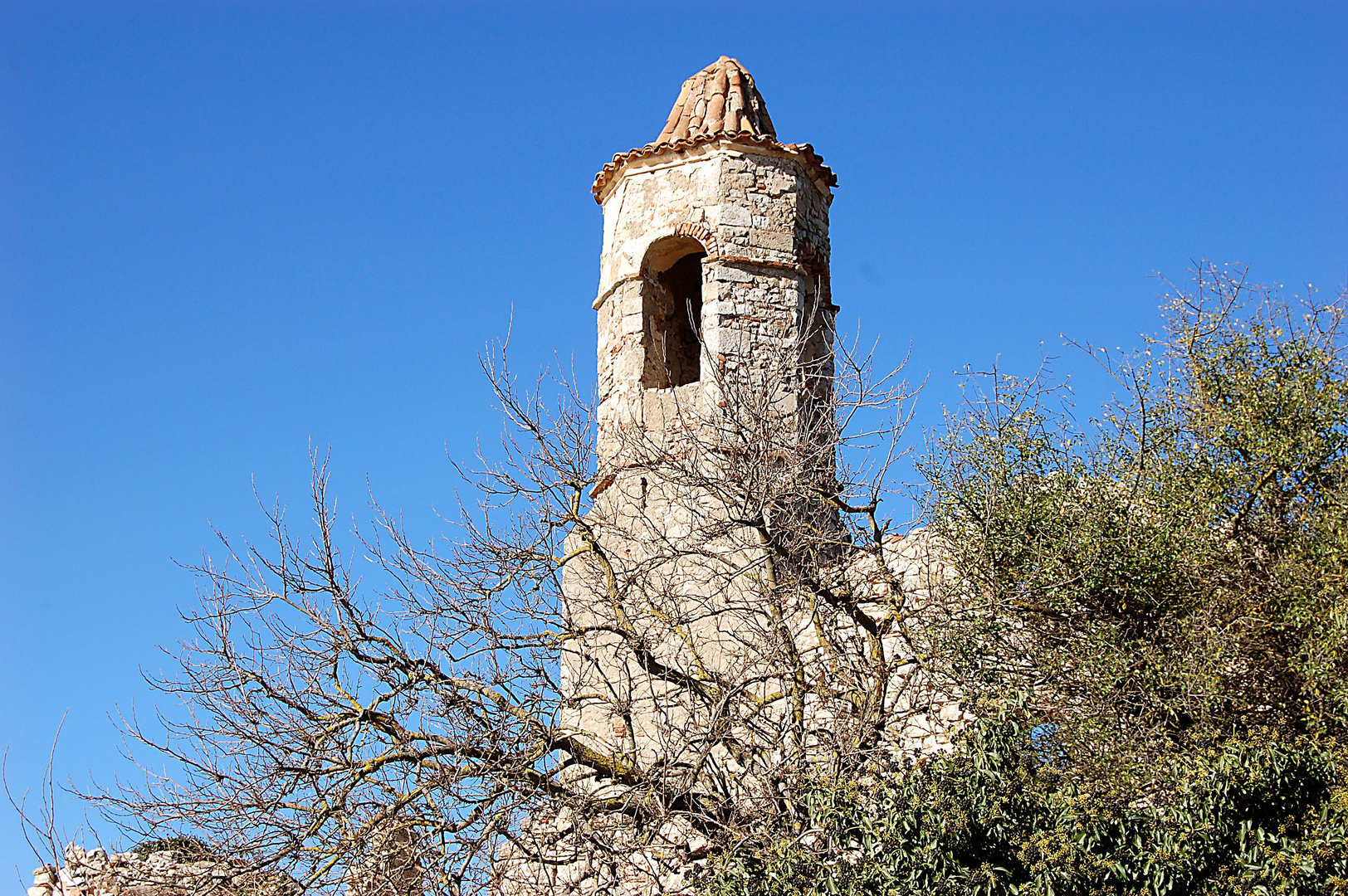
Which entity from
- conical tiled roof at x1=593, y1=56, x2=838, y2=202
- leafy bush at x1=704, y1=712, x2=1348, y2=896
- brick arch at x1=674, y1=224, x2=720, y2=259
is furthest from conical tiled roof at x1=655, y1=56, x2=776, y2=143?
leafy bush at x1=704, y1=712, x2=1348, y2=896

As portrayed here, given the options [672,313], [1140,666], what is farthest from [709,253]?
[1140,666]

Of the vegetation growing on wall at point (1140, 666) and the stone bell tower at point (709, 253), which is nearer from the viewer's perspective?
the vegetation growing on wall at point (1140, 666)

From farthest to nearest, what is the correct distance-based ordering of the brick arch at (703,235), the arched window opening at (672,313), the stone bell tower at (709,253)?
the arched window opening at (672,313) → the brick arch at (703,235) → the stone bell tower at (709,253)

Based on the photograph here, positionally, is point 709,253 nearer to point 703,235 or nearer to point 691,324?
point 703,235

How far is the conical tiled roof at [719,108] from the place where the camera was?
12656 millimetres

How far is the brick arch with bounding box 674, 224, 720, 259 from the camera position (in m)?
12.1

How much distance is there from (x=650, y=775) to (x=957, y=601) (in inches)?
84.3

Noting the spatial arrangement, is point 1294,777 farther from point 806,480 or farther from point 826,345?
point 826,345

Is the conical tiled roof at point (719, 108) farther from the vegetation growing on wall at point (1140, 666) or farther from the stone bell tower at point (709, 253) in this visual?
the vegetation growing on wall at point (1140, 666)

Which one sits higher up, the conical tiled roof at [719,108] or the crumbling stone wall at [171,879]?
the conical tiled roof at [719,108]

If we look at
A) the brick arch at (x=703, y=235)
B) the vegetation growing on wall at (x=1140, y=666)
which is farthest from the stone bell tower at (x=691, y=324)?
the vegetation growing on wall at (x=1140, y=666)

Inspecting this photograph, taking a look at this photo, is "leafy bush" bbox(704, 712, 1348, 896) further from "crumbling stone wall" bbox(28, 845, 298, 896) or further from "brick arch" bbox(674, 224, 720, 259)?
"brick arch" bbox(674, 224, 720, 259)

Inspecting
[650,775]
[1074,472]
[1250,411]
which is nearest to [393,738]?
[650,775]

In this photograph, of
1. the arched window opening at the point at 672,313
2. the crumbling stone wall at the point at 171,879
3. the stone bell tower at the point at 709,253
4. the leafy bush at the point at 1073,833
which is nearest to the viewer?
the leafy bush at the point at 1073,833
